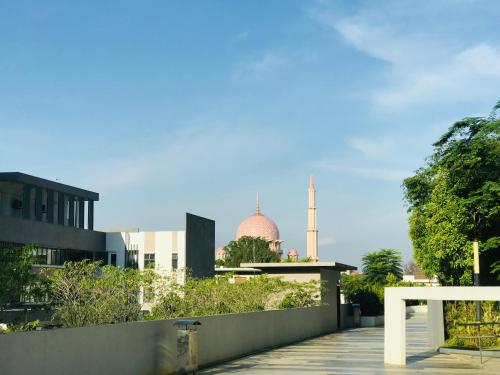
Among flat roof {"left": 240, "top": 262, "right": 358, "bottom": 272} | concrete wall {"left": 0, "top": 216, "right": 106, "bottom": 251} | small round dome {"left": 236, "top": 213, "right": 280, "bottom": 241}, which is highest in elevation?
small round dome {"left": 236, "top": 213, "right": 280, "bottom": 241}

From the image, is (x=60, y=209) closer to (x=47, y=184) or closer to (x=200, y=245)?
(x=47, y=184)

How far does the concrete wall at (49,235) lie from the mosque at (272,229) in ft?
244

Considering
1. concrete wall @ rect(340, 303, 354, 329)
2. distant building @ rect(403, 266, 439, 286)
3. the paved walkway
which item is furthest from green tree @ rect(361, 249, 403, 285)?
the paved walkway

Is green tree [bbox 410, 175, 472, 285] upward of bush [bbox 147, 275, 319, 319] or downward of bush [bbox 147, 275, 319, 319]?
upward

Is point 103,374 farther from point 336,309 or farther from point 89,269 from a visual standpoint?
point 336,309

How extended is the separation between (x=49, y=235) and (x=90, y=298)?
38.4m

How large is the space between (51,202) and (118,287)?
138 ft

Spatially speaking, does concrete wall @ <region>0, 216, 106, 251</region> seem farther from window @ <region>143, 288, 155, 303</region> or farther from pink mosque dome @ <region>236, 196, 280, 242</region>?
pink mosque dome @ <region>236, 196, 280, 242</region>

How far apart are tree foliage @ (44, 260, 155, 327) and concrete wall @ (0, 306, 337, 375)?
1361 millimetres

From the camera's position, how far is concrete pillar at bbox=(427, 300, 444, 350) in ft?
78.7

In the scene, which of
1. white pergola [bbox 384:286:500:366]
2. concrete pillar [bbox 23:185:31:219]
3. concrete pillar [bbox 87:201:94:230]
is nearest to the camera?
white pergola [bbox 384:286:500:366]

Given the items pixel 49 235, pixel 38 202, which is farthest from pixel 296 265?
pixel 38 202

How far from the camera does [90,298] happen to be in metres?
17.2

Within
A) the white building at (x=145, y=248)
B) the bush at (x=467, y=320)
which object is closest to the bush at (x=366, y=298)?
the white building at (x=145, y=248)
